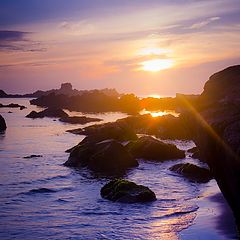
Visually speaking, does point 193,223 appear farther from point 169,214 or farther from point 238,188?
point 238,188

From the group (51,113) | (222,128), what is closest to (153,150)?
(222,128)

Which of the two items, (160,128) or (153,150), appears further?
(160,128)

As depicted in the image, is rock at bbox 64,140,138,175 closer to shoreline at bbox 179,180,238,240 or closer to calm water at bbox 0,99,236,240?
calm water at bbox 0,99,236,240

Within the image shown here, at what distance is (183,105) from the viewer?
62.3ft

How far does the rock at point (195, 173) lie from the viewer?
37.9 metres

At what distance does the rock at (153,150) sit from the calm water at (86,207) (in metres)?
3.40

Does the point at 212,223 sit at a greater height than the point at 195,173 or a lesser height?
greater

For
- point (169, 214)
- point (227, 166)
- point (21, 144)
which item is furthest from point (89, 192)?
point (21, 144)

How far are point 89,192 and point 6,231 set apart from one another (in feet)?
35.4

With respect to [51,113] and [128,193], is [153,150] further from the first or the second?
[51,113]

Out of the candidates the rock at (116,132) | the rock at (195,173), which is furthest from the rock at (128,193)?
the rock at (116,132)

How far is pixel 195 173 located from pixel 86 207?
49.5ft

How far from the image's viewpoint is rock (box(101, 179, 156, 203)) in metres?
28.7

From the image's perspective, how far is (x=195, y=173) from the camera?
39.4 m
